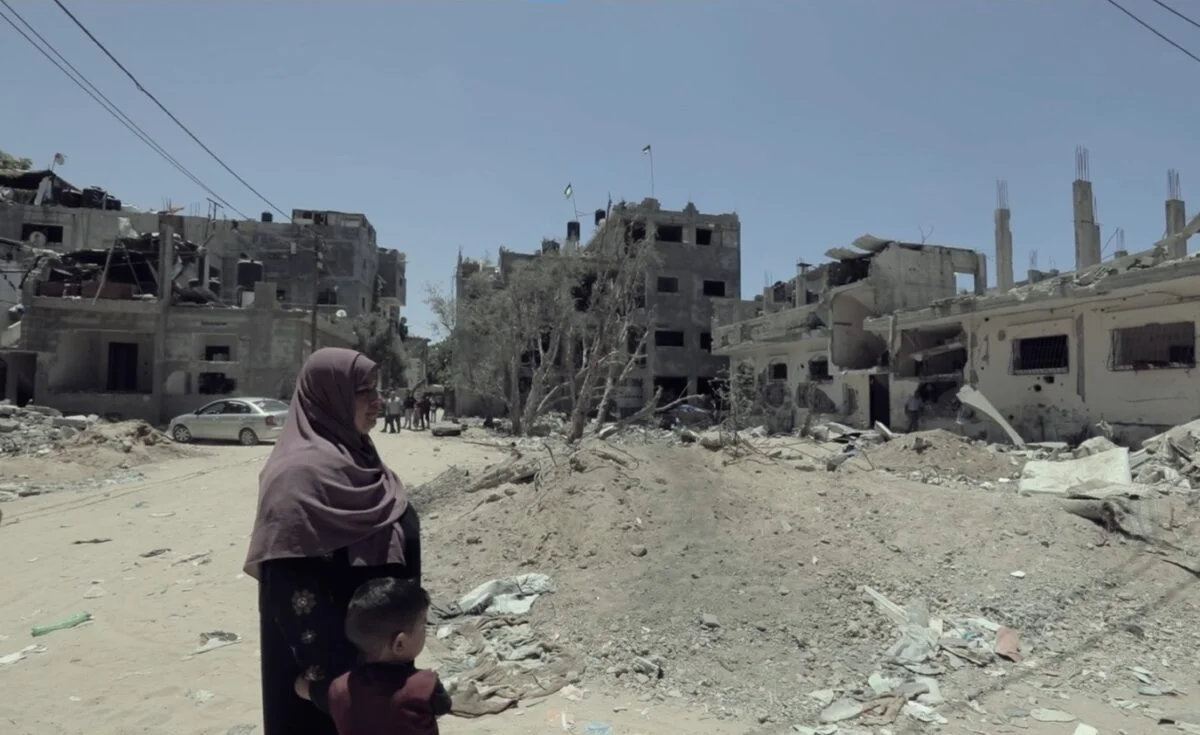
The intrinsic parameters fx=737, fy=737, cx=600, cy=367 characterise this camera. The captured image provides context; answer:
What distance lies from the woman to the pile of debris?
1650 centimetres

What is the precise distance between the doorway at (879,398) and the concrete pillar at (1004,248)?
538 centimetres

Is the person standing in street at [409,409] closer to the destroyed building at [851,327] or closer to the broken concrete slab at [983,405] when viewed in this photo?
the destroyed building at [851,327]

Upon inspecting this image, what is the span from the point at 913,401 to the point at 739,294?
733 inches

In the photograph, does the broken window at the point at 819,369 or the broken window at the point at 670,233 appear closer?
the broken window at the point at 819,369

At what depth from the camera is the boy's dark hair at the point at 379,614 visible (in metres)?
1.75

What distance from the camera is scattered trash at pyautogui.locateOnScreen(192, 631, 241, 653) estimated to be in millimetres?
4704

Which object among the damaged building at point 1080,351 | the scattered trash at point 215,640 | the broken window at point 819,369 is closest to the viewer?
the scattered trash at point 215,640

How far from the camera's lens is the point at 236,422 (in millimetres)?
19188

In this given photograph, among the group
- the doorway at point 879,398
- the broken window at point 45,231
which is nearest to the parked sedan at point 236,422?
the doorway at point 879,398

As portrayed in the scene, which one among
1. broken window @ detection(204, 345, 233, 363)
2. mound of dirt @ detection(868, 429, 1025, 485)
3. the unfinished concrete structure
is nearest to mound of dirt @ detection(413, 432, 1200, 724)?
mound of dirt @ detection(868, 429, 1025, 485)

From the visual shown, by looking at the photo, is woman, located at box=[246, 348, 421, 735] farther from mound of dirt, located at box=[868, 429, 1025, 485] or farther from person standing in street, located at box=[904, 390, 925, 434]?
person standing in street, located at box=[904, 390, 925, 434]

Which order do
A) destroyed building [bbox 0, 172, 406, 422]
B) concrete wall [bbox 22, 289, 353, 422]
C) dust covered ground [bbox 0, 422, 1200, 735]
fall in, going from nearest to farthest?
1. dust covered ground [bbox 0, 422, 1200, 735]
2. concrete wall [bbox 22, 289, 353, 422]
3. destroyed building [bbox 0, 172, 406, 422]

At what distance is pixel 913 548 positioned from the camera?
6.16 metres

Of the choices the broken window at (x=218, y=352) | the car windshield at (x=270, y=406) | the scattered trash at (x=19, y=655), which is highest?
the broken window at (x=218, y=352)
